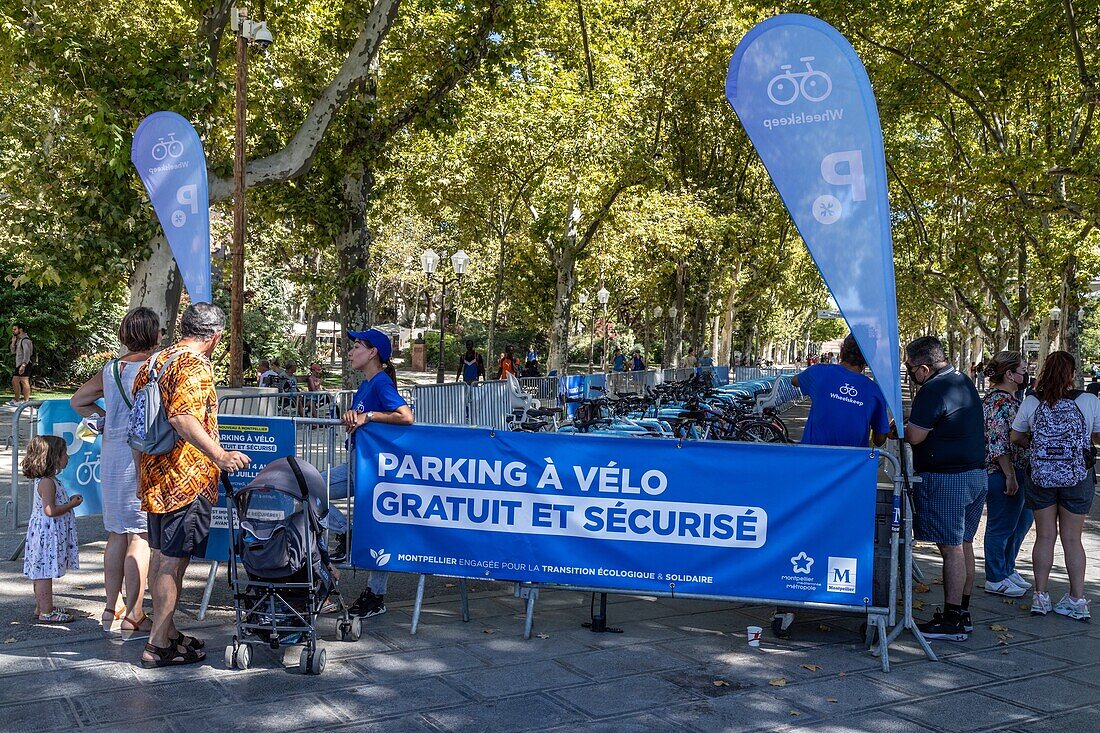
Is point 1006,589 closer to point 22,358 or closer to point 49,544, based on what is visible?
point 49,544

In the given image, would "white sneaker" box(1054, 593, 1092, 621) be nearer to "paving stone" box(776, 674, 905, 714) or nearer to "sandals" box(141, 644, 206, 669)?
"paving stone" box(776, 674, 905, 714)

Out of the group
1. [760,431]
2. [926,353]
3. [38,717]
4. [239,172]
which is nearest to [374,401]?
[38,717]

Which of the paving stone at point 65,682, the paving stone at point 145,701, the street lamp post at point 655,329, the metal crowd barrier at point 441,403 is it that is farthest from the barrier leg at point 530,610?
the street lamp post at point 655,329

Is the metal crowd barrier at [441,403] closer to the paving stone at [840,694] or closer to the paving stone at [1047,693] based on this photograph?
the paving stone at [840,694]

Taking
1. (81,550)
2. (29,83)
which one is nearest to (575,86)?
(29,83)

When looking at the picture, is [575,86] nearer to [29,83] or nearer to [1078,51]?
[1078,51]

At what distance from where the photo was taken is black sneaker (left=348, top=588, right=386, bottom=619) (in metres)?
6.32

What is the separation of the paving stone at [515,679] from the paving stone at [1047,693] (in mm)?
2218

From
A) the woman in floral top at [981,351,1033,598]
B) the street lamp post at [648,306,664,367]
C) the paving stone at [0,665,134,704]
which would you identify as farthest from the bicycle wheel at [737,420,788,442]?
the street lamp post at [648,306,664,367]

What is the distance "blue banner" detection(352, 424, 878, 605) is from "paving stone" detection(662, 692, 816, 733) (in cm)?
86

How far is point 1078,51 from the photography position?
14.8 m

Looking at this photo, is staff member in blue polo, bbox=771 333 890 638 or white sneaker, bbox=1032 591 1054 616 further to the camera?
white sneaker, bbox=1032 591 1054 616

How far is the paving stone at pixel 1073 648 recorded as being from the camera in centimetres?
590

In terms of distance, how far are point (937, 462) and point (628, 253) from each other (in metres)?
24.9
